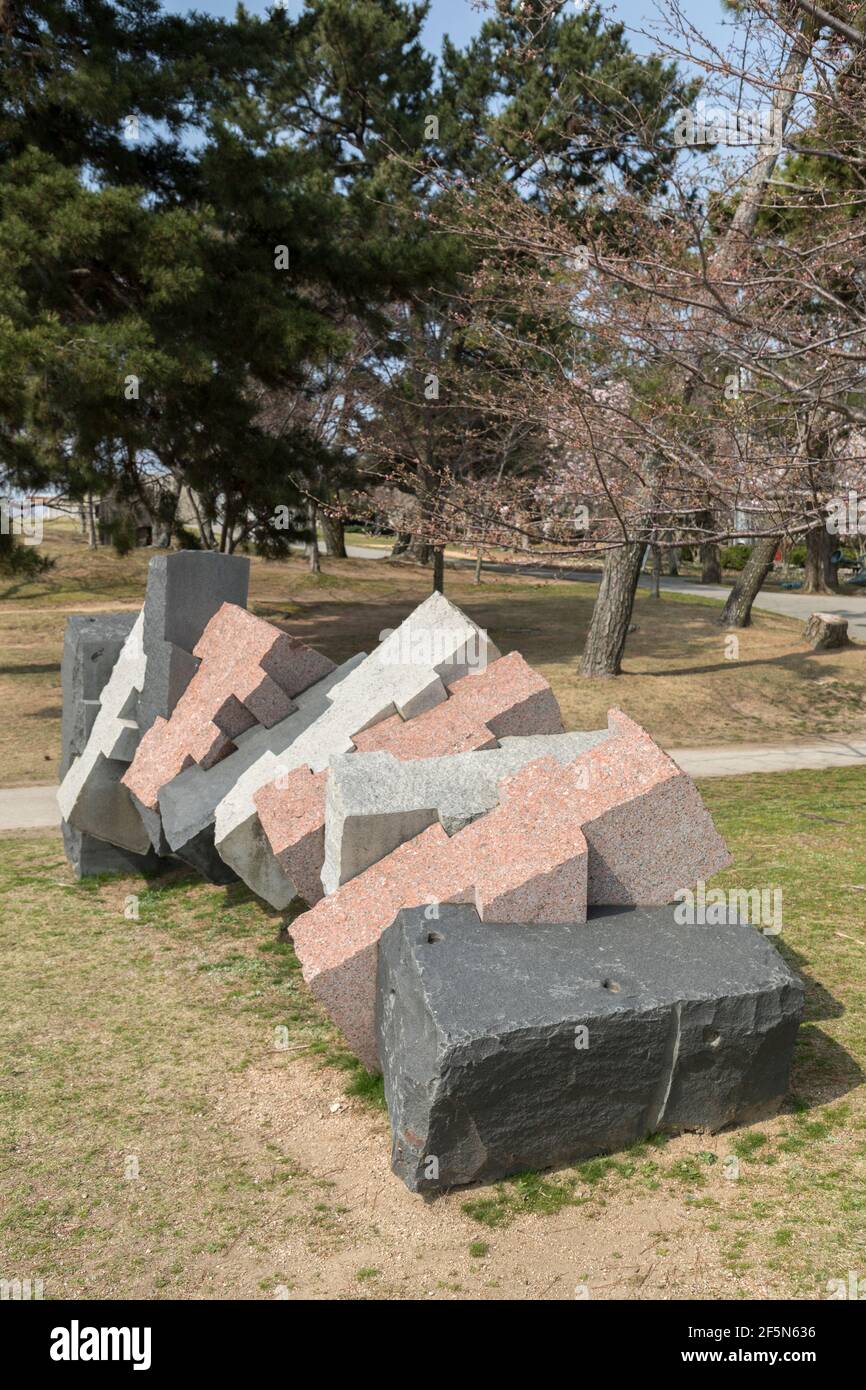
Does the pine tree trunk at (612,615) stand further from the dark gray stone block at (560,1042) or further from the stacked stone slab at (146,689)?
the dark gray stone block at (560,1042)

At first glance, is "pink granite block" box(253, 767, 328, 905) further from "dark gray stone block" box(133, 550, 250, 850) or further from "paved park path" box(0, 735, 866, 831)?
"paved park path" box(0, 735, 866, 831)

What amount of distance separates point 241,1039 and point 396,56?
20.8 m

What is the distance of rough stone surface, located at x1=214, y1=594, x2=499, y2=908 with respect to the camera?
541cm

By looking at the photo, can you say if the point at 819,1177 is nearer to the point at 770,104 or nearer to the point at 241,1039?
the point at 241,1039

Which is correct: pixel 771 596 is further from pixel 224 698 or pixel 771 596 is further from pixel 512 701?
pixel 224 698

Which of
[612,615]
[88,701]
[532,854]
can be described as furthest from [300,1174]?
[612,615]

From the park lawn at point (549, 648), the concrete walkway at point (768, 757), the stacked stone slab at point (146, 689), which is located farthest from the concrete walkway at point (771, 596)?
the stacked stone slab at point (146, 689)

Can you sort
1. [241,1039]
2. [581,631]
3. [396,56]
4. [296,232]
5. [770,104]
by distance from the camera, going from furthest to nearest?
[396,56] → [581,631] → [296,232] → [770,104] → [241,1039]

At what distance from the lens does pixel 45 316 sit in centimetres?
1168

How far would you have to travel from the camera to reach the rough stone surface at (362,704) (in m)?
5.41

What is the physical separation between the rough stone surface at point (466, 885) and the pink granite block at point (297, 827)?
44 centimetres

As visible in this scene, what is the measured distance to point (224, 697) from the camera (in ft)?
20.3

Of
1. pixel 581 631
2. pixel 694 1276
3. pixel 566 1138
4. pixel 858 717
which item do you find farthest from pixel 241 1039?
pixel 581 631

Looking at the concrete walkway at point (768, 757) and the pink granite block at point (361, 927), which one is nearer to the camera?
the pink granite block at point (361, 927)
